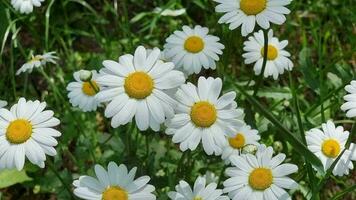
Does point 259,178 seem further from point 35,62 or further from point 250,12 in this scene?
point 35,62

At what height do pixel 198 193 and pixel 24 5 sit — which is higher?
pixel 24 5

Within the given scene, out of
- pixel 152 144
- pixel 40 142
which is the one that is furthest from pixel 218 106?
pixel 152 144

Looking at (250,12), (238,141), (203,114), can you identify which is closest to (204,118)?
(203,114)

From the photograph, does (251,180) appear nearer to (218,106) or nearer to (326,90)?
(218,106)

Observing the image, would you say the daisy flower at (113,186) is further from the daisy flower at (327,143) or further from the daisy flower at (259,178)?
the daisy flower at (327,143)

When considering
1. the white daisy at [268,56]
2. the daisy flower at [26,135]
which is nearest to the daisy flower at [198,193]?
the daisy flower at [26,135]

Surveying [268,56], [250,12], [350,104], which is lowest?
[268,56]
